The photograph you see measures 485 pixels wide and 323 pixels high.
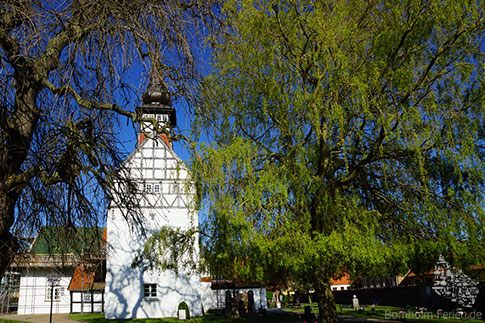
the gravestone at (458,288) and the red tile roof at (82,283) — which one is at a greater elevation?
the red tile roof at (82,283)

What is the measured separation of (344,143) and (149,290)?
18638mm

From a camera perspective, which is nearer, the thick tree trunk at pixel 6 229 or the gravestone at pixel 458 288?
the thick tree trunk at pixel 6 229

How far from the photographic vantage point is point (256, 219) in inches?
350

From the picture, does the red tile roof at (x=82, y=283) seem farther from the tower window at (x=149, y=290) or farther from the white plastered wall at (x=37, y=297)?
the tower window at (x=149, y=290)

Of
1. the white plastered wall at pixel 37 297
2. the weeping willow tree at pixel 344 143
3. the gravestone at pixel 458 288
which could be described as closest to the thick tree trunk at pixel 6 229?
the weeping willow tree at pixel 344 143

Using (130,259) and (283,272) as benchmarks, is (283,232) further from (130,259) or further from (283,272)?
(130,259)

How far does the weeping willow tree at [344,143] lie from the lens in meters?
8.32

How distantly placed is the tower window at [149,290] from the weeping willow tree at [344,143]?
51.9 feet

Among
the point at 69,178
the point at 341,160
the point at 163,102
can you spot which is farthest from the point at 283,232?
the point at 69,178

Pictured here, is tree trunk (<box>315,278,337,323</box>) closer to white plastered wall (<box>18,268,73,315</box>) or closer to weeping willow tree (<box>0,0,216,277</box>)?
weeping willow tree (<box>0,0,216,277</box>)

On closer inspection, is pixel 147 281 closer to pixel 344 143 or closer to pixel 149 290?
pixel 149 290

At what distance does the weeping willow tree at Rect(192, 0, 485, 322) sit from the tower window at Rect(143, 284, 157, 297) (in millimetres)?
15823

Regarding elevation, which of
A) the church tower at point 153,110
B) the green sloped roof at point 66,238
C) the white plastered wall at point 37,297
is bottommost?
the white plastered wall at point 37,297

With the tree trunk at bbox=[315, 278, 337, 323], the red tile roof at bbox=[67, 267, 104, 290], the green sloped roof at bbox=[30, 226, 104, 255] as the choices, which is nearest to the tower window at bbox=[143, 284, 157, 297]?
the red tile roof at bbox=[67, 267, 104, 290]
